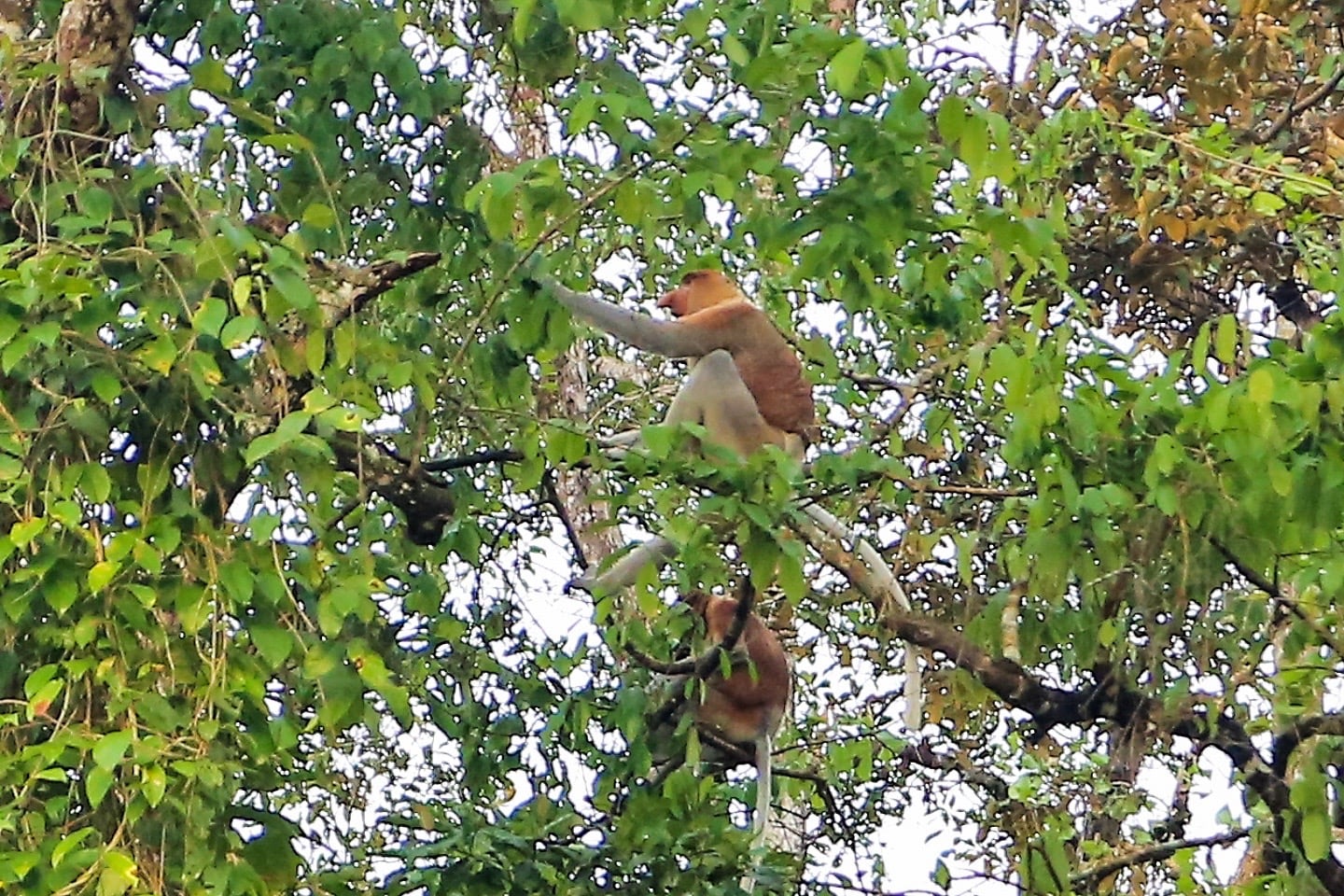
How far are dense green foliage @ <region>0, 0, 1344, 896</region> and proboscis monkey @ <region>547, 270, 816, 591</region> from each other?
0.50 metres

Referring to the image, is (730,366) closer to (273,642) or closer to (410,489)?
(410,489)

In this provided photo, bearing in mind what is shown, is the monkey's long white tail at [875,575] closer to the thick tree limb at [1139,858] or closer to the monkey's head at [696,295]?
the thick tree limb at [1139,858]

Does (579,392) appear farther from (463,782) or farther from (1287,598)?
(1287,598)

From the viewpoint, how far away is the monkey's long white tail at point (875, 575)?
391 centimetres

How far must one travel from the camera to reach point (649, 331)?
481 cm

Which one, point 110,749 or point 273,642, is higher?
point 273,642

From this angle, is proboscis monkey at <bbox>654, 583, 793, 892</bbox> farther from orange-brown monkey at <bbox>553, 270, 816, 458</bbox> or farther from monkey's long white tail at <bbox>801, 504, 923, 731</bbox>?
orange-brown monkey at <bbox>553, 270, 816, 458</bbox>

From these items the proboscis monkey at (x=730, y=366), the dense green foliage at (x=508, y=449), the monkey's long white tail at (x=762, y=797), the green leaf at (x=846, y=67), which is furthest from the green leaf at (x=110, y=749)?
the proboscis monkey at (x=730, y=366)

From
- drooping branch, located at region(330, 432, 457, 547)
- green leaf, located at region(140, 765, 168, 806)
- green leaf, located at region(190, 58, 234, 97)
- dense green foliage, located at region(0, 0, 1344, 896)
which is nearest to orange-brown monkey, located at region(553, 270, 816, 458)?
dense green foliage, located at region(0, 0, 1344, 896)

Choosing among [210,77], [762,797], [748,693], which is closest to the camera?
[210,77]

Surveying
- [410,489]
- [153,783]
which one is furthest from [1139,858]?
[153,783]

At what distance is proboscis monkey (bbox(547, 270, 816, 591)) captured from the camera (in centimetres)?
487

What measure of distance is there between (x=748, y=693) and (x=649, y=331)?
1.04 meters

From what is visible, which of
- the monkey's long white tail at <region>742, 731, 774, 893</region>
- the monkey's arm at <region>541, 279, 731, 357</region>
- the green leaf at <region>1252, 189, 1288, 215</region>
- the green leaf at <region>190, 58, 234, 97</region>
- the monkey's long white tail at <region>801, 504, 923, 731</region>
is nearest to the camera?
the green leaf at <region>190, 58, 234, 97</region>
